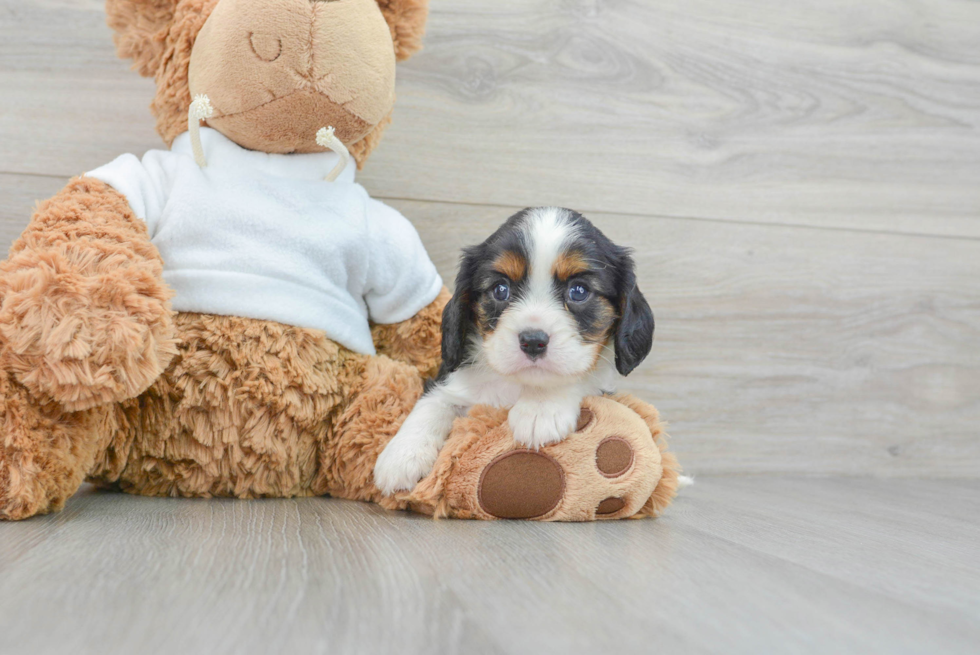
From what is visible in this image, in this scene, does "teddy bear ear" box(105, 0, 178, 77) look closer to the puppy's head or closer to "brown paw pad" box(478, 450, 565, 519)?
the puppy's head

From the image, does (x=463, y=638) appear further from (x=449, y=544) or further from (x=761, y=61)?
(x=761, y=61)

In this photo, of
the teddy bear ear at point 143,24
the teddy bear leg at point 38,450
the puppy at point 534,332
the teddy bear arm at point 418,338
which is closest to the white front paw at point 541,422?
the puppy at point 534,332

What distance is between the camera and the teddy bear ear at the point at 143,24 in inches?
57.7

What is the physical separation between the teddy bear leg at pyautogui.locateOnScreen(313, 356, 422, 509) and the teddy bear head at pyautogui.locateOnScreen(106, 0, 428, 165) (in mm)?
468

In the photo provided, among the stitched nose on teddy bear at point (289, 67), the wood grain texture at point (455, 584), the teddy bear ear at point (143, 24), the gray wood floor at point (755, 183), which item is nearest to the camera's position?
the wood grain texture at point (455, 584)

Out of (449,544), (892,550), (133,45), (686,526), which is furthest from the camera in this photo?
(133,45)

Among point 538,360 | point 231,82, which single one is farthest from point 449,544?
point 231,82

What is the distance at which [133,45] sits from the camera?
4.87 feet

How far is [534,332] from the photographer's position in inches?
49.1

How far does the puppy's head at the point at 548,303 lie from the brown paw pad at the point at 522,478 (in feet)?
0.42

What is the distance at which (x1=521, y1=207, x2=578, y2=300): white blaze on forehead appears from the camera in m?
1.32

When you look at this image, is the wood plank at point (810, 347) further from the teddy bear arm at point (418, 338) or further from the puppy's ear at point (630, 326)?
the puppy's ear at point (630, 326)

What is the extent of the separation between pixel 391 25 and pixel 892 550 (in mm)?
1307

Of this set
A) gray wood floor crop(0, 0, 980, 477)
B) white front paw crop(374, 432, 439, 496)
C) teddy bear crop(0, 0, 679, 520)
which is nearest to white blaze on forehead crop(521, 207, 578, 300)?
teddy bear crop(0, 0, 679, 520)
